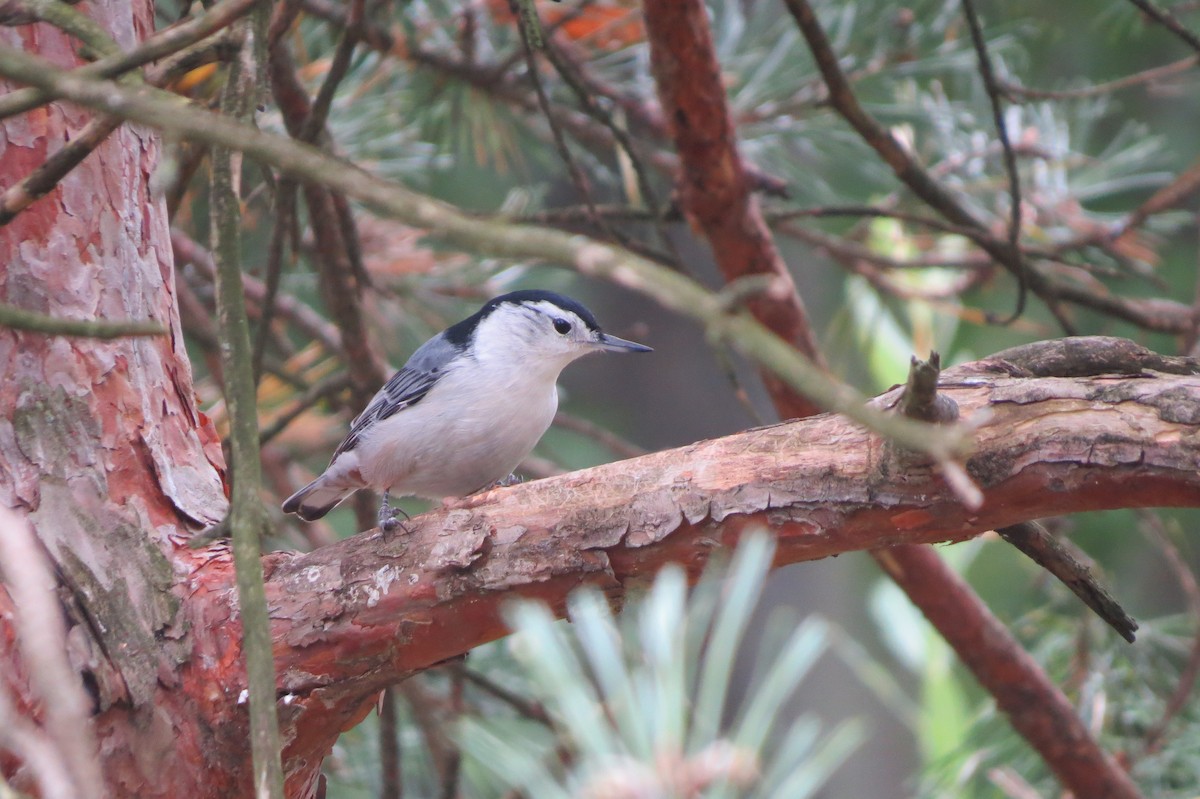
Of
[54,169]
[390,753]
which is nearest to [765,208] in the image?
[390,753]

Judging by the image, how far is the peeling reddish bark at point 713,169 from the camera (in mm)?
2010

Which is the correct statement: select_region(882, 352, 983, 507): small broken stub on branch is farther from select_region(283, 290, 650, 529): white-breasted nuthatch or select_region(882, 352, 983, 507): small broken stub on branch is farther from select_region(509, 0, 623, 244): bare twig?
select_region(283, 290, 650, 529): white-breasted nuthatch

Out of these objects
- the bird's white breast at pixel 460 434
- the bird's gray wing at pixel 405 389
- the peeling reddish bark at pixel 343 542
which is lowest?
the peeling reddish bark at pixel 343 542

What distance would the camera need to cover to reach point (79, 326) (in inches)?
33.6

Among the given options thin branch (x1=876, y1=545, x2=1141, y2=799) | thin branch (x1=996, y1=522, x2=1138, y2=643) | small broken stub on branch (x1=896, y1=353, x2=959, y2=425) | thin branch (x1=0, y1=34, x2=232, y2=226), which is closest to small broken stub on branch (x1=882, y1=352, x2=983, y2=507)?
small broken stub on branch (x1=896, y1=353, x2=959, y2=425)

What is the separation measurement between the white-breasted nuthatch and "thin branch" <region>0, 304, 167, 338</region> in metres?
1.02

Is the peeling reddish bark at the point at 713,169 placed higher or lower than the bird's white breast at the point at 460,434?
higher

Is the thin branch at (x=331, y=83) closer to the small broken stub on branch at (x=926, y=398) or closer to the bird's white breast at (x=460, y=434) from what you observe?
the bird's white breast at (x=460, y=434)

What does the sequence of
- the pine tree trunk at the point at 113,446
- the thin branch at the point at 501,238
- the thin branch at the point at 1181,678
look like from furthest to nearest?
1. the thin branch at the point at 1181,678
2. the pine tree trunk at the point at 113,446
3. the thin branch at the point at 501,238

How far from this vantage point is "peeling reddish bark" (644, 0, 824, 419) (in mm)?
2010

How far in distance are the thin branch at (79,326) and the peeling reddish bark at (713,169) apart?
1298 mm

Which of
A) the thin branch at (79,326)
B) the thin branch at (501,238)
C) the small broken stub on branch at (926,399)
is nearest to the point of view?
the thin branch at (501,238)

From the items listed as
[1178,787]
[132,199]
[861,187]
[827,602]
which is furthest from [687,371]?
[132,199]

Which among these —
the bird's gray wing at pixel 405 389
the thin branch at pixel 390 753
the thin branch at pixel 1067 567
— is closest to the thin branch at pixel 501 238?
the thin branch at pixel 1067 567
